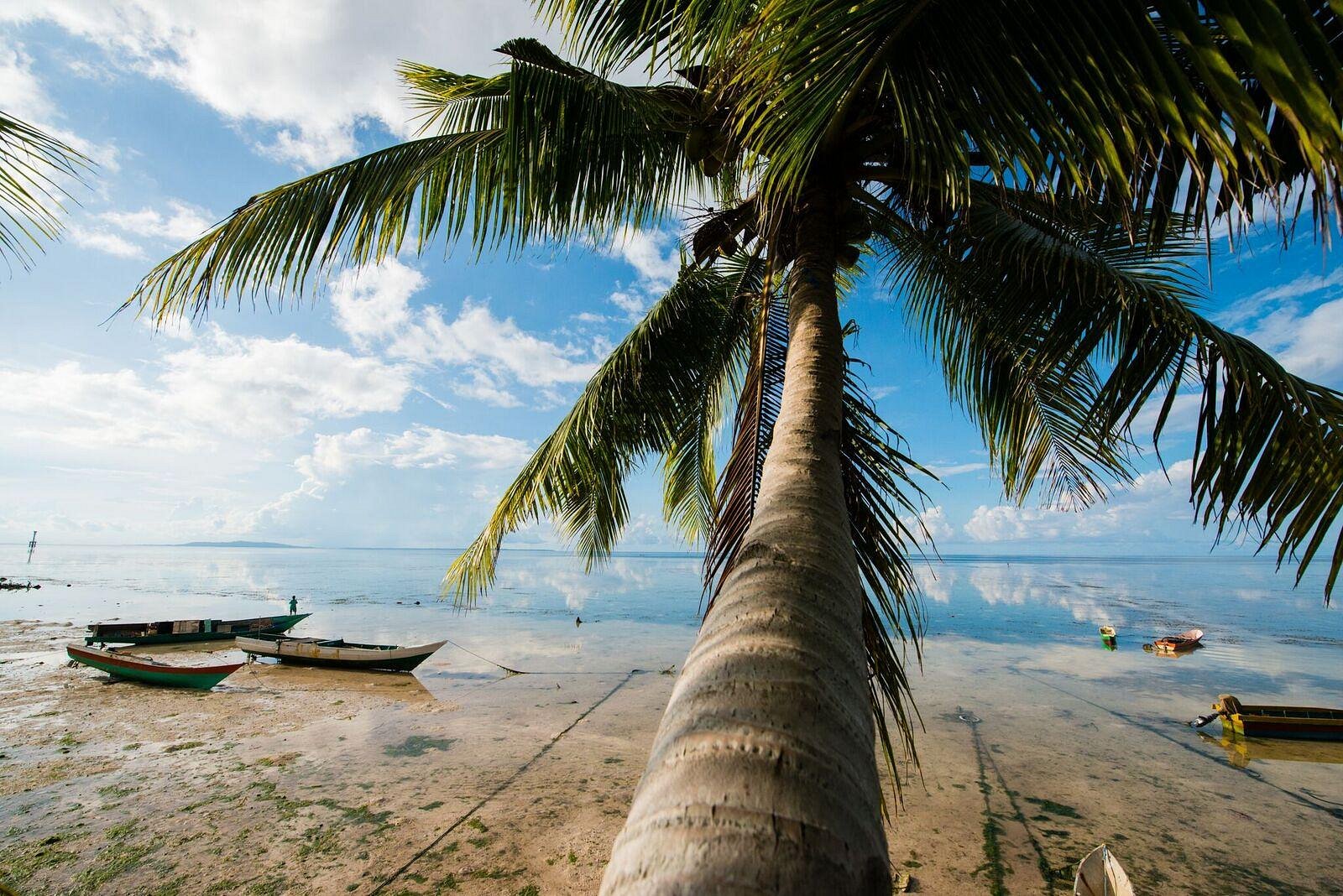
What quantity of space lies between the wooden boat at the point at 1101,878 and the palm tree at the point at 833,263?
6.73 ft

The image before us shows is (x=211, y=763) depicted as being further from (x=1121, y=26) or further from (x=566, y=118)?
(x=1121, y=26)

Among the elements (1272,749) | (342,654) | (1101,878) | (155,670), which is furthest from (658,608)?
(1101,878)

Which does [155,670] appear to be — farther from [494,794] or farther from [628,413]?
[628,413]

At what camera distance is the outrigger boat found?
32.3 ft

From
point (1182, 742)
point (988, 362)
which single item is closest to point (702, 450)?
point (988, 362)

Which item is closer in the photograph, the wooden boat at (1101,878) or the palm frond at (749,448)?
the palm frond at (749,448)

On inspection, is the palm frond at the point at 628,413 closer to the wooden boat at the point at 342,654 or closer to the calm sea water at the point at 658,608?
the wooden boat at the point at 342,654

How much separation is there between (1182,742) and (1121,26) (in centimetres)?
1311

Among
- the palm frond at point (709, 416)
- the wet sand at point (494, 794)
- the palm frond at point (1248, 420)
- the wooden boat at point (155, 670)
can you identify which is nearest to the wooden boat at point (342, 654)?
the wet sand at point (494, 794)

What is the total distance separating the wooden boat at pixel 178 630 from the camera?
54.2 ft

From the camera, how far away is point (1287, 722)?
388 inches

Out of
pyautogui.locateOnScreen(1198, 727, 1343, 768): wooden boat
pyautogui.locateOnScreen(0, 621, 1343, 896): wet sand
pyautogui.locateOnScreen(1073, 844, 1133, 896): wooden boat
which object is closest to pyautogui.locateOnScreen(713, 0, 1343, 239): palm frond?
pyautogui.locateOnScreen(1073, 844, 1133, 896): wooden boat

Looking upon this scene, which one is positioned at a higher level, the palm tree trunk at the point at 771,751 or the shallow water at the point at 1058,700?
the palm tree trunk at the point at 771,751

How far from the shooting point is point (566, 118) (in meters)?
3.89
